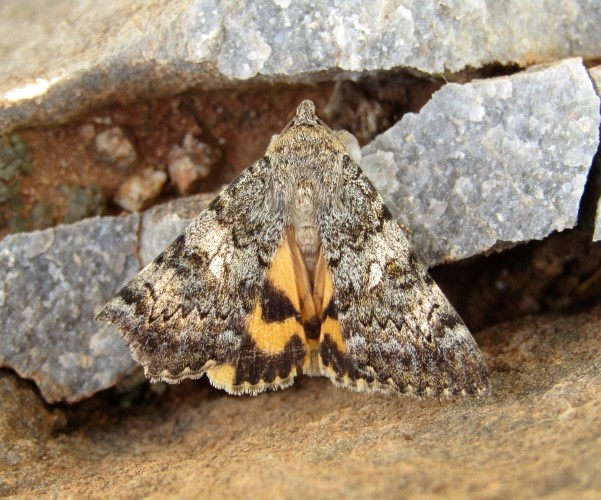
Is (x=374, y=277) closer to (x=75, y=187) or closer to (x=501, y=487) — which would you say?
(x=501, y=487)

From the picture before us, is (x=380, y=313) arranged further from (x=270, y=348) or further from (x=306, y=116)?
(x=306, y=116)

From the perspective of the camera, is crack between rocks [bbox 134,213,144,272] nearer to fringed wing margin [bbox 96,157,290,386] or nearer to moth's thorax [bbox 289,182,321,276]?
fringed wing margin [bbox 96,157,290,386]

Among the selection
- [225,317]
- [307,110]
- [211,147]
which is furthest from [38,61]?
[225,317]

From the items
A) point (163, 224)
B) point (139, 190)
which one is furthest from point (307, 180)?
point (139, 190)

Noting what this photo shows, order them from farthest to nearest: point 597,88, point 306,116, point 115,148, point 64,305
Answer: point 115,148
point 64,305
point 306,116
point 597,88

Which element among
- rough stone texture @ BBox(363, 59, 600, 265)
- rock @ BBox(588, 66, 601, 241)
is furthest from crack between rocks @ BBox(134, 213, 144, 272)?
rock @ BBox(588, 66, 601, 241)

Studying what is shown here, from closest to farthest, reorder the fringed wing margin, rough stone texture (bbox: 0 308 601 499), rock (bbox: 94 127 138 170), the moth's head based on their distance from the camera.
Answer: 1. rough stone texture (bbox: 0 308 601 499)
2. the fringed wing margin
3. the moth's head
4. rock (bbox: 94 127 138 170)

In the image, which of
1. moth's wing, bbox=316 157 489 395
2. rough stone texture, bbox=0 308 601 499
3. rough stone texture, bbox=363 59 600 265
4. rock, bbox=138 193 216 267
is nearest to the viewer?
rough stone texture, bbox=0 308 601 499
